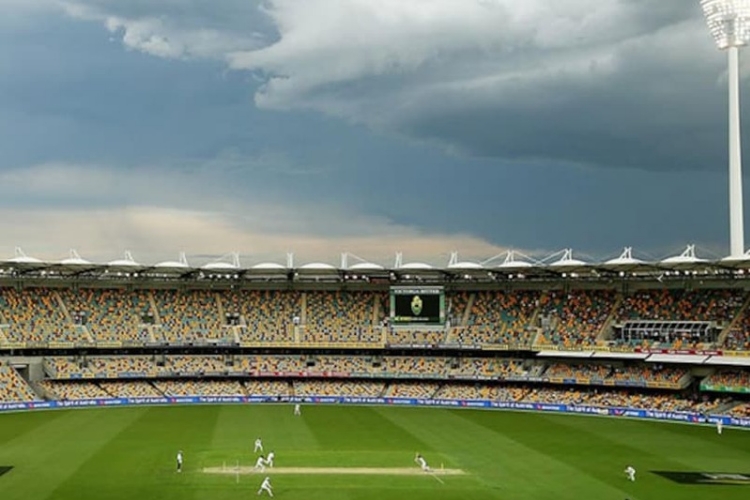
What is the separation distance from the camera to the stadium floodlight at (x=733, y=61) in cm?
6669

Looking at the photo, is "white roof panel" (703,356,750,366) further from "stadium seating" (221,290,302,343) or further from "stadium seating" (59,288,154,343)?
"stadium seating" (59,288,154,343)

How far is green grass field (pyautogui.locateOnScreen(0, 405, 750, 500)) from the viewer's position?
38.6m

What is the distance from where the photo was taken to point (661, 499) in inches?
1474

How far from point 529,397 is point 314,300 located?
23.6 meters

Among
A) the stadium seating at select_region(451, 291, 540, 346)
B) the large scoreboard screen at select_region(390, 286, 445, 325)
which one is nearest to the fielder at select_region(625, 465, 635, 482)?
the stadium seating at select_region(451, 291, 540, 346)

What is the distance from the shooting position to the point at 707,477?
42375 millimetres

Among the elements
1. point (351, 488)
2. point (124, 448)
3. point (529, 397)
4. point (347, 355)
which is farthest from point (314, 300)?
point (351, 488)

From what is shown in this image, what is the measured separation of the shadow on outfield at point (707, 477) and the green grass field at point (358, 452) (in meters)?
0.69

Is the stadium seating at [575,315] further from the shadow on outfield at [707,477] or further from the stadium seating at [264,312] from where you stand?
the shadow on outfield at [707,477]

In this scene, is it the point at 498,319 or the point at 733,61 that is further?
the point at 498,319

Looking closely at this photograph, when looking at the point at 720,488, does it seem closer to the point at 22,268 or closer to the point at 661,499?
the point at 661,499

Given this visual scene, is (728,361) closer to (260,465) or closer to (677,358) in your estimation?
(677,358)

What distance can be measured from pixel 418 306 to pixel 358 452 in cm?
3190

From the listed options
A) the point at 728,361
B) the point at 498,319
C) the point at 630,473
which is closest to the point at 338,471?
the point at 630,473
